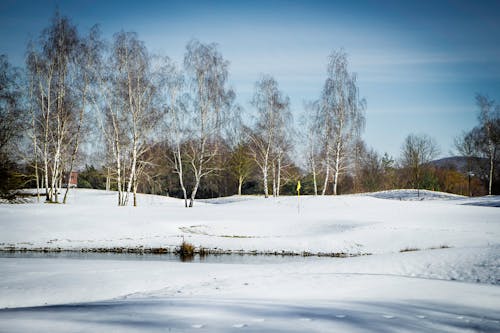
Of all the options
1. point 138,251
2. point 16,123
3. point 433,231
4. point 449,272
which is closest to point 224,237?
point 138,251

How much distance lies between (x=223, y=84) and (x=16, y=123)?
40.6 ft

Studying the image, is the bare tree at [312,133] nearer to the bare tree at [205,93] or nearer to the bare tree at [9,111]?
the bare tree at [205,93]

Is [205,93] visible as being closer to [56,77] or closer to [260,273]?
[56,77]

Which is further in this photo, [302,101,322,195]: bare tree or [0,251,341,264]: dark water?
[302,101,322,195]: bare tree

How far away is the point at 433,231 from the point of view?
57.7 ft

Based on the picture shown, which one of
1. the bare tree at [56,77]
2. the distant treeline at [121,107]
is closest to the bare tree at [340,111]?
the distant treeline at [121,107]

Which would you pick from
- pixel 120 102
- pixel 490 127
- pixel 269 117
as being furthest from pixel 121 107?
pixel 490 127

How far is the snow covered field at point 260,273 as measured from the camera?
500cm

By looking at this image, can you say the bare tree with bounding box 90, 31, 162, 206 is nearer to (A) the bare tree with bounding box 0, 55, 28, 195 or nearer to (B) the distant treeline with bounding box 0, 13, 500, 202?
(B) the distant treeline with bounding box 0, 13, 500, 202

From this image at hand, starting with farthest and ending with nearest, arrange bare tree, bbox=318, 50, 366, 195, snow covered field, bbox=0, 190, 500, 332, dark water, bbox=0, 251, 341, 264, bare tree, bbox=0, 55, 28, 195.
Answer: bare tree, bbox=318, 50, 366, 195 → bare tree, bbox=0, 55, 28, 195 → dark water, bbox=0, 251, 341, 264 → snow covered field, bbox=0, 190, 500, 332

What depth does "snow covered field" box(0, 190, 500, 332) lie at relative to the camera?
197 inches

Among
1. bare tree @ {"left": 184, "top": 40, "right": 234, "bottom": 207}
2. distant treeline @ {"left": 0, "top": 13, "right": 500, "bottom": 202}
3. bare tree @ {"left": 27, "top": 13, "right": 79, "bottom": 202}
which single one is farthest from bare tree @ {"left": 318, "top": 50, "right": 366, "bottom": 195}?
bare tree @ {"left": 27, "top": 13, "right": 79, "bottom": 202}

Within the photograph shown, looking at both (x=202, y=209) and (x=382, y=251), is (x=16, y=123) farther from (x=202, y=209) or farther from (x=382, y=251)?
(x=382, y=251)

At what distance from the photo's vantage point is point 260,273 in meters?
10.0
